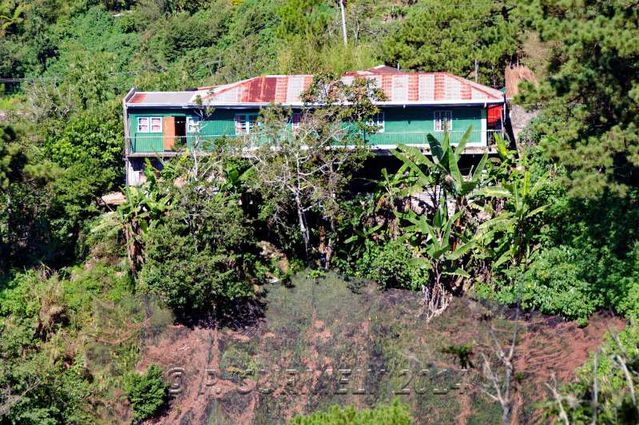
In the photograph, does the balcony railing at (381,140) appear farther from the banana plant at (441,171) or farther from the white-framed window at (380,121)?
the banana plant at (441,171)

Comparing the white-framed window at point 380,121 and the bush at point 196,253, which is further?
the white-framed window at point 380,121

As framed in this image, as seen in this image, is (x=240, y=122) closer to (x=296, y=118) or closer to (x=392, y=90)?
(x=296, y=118)

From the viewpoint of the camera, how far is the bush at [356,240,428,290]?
34.3 meters

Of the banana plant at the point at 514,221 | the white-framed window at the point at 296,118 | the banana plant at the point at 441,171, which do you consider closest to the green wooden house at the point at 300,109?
the white-framed window at the point at 296,118

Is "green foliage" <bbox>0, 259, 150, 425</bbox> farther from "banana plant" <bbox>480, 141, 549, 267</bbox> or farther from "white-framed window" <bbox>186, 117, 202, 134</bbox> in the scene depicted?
"banana plant" <bbox>480, 141, 549, 267</bbox>

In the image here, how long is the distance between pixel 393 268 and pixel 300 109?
259 inches

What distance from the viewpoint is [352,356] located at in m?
32.8

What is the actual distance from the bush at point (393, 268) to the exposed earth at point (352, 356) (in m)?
0.34

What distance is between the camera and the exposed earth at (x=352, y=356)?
31.3 meters

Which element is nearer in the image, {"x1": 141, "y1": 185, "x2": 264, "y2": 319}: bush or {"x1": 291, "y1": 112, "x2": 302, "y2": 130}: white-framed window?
{"x1": 141, "y1": 185, "x2": 264, "y2": 319}: bush

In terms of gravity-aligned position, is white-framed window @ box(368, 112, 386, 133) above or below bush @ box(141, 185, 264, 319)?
above

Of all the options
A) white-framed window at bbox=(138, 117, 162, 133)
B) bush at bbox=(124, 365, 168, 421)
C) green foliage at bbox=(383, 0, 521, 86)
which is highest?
green foliage at bbox=(383, 0, 521, 86)

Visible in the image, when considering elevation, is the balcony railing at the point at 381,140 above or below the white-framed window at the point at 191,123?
below

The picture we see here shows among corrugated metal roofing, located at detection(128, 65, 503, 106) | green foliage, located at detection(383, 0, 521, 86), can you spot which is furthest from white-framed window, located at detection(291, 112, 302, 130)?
green foliage, located at detection(383, 0, 521, 86)
